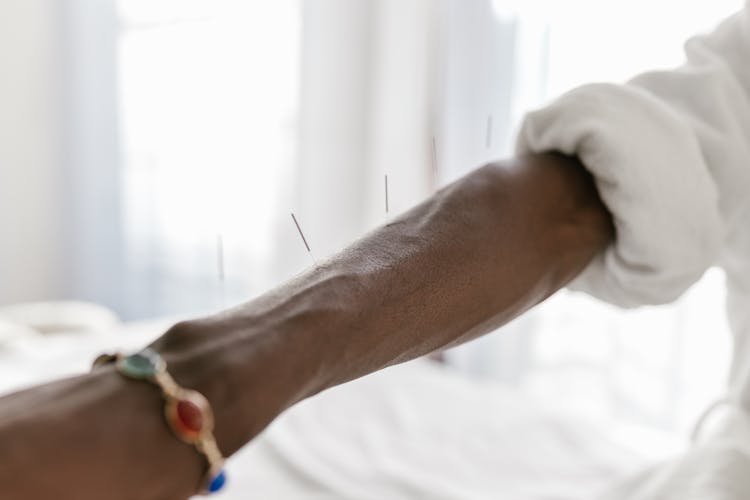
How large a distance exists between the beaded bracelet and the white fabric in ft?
1.18

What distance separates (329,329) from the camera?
1.26 feet

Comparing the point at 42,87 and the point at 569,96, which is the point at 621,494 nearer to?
the point at 569,96

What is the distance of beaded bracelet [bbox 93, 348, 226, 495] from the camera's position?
307 millimetres

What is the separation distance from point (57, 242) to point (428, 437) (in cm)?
270

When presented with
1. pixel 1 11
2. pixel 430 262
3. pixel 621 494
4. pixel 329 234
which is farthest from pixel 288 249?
pixel 430 262

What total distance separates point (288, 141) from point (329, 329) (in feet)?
7.08

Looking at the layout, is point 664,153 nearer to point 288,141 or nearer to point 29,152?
point 288,141

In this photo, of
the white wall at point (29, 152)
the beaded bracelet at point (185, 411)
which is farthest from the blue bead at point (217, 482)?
the white wall at point (29, 152)

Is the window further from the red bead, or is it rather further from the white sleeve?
the red bead

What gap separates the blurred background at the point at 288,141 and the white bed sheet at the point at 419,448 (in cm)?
26

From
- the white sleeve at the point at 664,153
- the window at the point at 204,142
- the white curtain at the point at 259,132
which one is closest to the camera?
the white sleeve at the point at 664,153

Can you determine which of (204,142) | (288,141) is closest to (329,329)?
(288,141)

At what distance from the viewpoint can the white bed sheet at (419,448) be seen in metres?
0.91

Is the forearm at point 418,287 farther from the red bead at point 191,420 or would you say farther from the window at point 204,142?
the window at point 204,142
